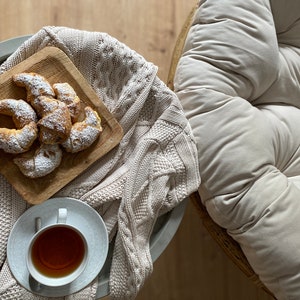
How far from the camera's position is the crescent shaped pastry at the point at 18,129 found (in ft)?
2.98

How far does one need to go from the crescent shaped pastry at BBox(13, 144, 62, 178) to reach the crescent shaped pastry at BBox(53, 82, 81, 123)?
0.25 feet

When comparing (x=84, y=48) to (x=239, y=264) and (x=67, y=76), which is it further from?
(x=239, y=264)

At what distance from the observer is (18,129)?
0.94m

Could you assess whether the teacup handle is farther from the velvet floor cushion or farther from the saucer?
the velvet floor cushion

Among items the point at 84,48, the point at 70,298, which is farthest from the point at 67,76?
the point at 70,298

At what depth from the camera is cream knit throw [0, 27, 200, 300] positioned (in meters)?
0.96

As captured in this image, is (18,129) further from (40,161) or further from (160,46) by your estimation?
(160,46)

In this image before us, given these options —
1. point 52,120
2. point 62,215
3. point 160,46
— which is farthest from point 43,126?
point 160,46

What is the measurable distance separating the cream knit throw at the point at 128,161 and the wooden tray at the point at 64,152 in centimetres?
3

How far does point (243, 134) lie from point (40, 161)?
430mm

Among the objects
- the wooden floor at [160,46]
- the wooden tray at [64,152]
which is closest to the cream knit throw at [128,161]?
the wooden tray at [64,152]

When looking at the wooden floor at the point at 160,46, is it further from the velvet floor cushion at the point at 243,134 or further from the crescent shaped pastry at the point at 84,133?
the crescent shaped pastry at the point at 84,133

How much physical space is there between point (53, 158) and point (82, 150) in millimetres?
67

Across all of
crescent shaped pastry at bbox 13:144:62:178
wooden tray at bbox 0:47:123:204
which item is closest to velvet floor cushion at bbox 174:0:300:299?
wooden tray at bbox 0:47:123:204
